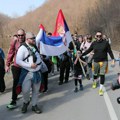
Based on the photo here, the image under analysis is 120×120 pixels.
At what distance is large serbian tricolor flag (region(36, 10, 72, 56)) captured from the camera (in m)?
11.7

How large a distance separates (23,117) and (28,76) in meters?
0.93

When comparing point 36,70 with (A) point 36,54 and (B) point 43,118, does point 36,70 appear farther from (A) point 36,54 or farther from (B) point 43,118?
(B) point 43,118

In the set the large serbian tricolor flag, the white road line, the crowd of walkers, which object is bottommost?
the white road line

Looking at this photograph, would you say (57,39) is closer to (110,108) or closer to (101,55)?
(101,55)

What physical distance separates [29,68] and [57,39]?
371 centimetres

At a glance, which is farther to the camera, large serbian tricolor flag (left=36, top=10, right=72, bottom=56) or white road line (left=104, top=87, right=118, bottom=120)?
large serbian tricolor flag (left=36, top=10, right=72, bottom=56)

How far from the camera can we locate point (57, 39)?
39.8 ft

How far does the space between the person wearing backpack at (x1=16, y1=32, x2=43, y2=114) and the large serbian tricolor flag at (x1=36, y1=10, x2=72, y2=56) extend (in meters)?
2.97

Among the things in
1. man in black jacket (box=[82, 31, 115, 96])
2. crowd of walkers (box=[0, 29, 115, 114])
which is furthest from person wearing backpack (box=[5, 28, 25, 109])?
man in black jacket (box=[82, 31, 115, 96])

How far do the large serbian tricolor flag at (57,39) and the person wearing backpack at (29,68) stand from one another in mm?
2968

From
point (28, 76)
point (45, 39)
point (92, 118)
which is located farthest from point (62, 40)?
point (92, 118)

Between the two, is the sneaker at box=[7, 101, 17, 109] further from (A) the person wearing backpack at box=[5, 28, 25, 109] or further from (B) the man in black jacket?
(B) the man in black jacket

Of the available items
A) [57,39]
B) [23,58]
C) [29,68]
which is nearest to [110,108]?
[29,68]

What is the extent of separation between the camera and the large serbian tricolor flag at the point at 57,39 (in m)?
11.7
